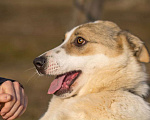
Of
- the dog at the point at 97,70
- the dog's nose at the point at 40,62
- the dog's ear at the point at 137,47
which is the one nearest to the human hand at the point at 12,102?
the dog at the point at 97,70

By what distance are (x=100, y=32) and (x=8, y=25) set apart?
1914cm

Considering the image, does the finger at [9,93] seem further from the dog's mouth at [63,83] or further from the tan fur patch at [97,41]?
the tan fur patch at [97,41]

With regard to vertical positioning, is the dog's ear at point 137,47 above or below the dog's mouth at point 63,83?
above

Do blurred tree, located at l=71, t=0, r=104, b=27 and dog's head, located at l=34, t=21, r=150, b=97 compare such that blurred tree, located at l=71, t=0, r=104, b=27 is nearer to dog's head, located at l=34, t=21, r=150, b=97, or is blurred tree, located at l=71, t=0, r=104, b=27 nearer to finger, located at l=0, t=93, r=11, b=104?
dog's head, located at l=34, t=21, r=150, b=97

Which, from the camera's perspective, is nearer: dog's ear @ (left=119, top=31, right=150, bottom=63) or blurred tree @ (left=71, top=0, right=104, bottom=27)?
dog's ear @ (left=119, top=31, right=150, bottom=63)

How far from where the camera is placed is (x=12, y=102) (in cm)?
276

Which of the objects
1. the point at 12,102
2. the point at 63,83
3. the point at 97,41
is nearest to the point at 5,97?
the point at 12,102

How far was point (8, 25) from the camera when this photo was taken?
2252 cm

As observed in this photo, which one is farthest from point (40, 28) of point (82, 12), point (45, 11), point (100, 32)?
point (100, 32)

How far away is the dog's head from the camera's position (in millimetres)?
3994

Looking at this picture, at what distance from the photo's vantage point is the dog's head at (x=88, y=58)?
3.99 m

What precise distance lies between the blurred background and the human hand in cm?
190

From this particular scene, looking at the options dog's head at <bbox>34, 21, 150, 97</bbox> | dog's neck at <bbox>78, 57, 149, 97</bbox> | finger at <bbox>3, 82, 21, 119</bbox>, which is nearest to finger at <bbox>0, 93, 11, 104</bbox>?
finger at <bbox>3, 82, 21, 119</bbox>

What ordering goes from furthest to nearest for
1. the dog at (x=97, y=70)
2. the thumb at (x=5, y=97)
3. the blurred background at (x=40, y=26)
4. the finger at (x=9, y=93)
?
1. the blurred background at (x=40, y=26)
2. the dog at (x=97, y=70)
3. the finger at (x=9, y=93)
4. the thumb at (x=5, y=97)
